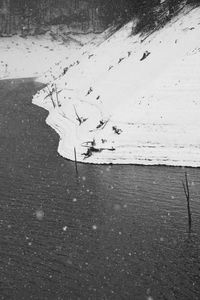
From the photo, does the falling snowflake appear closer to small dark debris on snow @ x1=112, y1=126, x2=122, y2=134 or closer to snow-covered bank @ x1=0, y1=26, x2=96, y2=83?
small dark debris on snow @ x1=112, y1=126, x2=122, y2=134

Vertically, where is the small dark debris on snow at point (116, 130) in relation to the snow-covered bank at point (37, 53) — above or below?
above

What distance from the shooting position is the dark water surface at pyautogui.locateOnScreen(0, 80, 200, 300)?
13.8 meters

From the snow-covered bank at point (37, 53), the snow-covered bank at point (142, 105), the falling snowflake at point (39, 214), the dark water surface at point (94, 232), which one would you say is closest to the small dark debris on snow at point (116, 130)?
the snow-covered bank at point (142, 105)

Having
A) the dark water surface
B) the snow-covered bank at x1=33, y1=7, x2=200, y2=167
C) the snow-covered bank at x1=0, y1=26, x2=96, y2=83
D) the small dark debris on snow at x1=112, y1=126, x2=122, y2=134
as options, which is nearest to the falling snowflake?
the dark water surface

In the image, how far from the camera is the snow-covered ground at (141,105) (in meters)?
27.4

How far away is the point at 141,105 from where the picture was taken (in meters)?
31.2

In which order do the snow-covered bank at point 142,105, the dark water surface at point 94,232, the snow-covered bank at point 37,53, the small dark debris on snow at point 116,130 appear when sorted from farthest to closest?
the snow-covered bank at point 37,53 → the small dark debris on snow at point 116,130 → the snow-covered bank at point 142,105 → the dark water surface at point 94,232

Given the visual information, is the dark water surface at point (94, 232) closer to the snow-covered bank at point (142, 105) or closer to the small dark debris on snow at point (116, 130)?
the snow-covered bank at point (142, 105)

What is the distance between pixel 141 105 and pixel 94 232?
50.4ft

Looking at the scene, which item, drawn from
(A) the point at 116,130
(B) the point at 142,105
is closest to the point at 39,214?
(A) the point at 116,130

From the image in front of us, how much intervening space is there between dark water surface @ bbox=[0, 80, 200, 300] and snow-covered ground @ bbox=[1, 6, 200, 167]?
2.06 m

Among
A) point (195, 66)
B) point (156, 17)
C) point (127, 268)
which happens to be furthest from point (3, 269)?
point (156, 17)

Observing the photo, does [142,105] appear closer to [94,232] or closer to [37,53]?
[94,232]

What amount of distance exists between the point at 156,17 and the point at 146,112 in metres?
19.8
